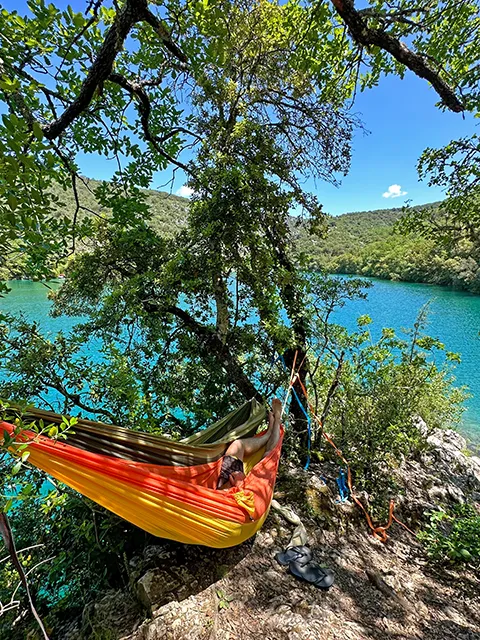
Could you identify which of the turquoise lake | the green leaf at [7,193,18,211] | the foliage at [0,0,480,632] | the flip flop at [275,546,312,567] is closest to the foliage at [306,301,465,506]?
the foliage at [0,0,480,632]

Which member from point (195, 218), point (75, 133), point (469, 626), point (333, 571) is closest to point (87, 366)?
point (195, 218)

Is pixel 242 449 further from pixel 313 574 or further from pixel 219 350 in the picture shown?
pixel 219 350

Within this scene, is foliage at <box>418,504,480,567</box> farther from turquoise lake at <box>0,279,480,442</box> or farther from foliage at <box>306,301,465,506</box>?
turquoise lake at <box>0,279,480,442</box>

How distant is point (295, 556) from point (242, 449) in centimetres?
68

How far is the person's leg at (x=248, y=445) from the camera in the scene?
2168 millimetres

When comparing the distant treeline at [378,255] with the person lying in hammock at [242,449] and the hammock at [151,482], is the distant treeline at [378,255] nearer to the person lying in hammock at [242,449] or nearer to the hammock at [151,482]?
the person lying in hammock at [242,449]

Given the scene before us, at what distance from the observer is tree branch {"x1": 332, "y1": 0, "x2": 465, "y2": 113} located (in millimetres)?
1331

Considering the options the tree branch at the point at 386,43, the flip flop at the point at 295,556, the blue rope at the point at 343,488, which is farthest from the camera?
the blue rope at the point at 343,488

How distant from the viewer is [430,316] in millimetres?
13297

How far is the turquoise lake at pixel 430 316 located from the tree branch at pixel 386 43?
3365 mm

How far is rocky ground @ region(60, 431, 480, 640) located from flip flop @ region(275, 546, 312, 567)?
0.04 metres

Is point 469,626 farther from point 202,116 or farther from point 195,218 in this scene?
point 202,116

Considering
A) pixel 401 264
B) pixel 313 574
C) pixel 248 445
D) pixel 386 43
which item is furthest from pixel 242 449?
pixel 401 264

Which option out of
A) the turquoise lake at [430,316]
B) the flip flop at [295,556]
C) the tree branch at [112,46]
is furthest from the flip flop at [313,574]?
the turquoise lake at [430,316]
